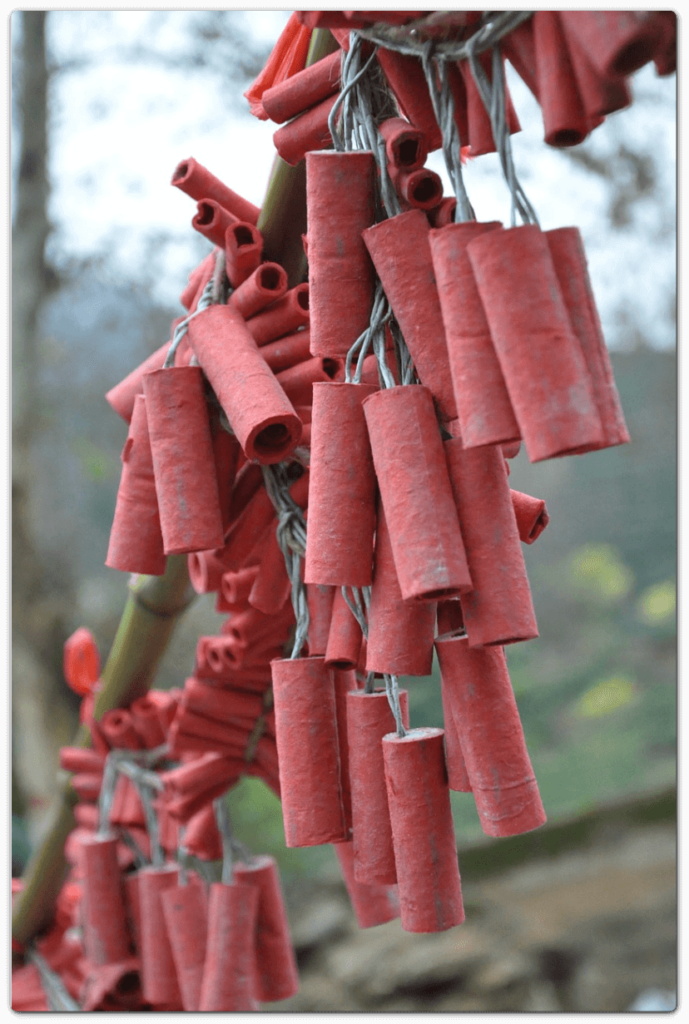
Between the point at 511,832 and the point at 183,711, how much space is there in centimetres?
46

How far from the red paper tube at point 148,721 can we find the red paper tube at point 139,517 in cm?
43

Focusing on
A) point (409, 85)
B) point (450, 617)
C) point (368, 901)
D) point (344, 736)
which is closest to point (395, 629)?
point (450, 617)

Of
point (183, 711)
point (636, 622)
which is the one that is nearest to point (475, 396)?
point (183, 711)

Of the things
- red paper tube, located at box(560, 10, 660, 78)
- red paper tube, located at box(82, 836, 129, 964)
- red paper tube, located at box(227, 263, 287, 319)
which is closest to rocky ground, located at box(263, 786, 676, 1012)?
red paper tube, located at box(82, 836, 129, 964)

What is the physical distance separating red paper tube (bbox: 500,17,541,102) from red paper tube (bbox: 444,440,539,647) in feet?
0.51

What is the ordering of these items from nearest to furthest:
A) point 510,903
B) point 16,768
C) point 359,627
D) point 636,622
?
point 359,627 → point 16,768 → point 510,903 → point 636,622

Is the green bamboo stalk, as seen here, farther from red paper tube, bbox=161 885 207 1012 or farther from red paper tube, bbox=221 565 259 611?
red paper tube, bbox=161 885 207 1012

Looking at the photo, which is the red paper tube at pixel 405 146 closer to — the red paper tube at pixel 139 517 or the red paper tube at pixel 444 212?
the red paper tube at pixel 444 212

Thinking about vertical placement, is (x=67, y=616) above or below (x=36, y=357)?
below

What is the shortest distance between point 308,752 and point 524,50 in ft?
1.17

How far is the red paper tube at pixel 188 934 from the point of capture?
31.6 inches

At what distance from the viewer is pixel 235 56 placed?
2.12 meters

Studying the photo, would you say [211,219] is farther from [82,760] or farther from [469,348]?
[82,760]

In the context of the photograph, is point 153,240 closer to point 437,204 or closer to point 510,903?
point 437,204
